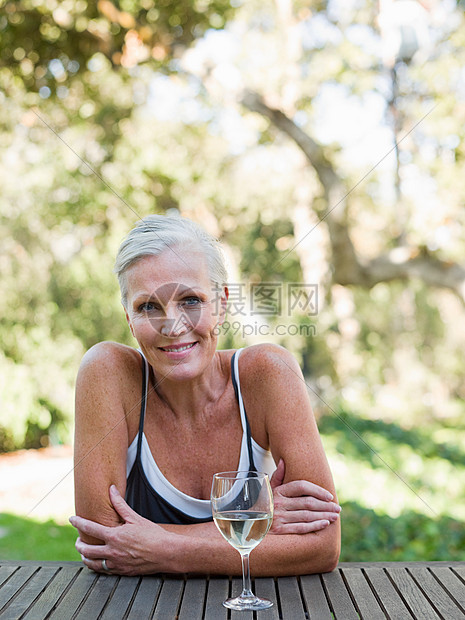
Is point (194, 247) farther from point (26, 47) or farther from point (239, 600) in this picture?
point (26, 47)

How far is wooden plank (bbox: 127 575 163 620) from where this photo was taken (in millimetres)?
1259

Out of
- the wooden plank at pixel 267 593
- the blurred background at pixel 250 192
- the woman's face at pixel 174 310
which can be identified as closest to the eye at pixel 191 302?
the woman's face at pixel 174 310

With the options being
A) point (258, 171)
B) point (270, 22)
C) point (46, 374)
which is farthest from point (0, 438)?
point (270, 22)

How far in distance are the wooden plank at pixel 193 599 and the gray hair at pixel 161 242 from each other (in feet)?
2.58

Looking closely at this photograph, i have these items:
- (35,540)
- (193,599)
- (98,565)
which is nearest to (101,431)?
(98,565)

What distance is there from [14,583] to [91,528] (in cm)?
23

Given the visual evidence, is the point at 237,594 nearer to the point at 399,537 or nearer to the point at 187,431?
Result: the point at 187,431

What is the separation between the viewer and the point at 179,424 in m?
1.96

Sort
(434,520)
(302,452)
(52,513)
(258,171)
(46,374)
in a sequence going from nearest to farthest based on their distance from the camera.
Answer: (302,452)
(434,520)
(52,513)
(46,374)
(258,171)

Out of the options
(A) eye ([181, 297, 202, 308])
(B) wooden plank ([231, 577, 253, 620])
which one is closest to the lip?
(A) eye ([181, 297, 202, 308])

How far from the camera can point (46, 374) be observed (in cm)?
765

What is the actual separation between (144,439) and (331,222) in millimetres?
5456

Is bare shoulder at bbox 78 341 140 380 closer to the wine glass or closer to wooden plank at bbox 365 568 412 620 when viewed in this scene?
the wine glass

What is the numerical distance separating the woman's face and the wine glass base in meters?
0.65
